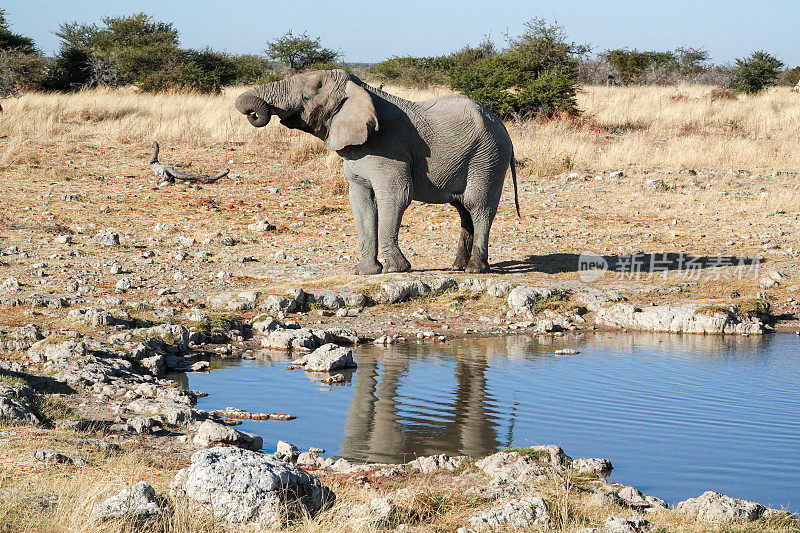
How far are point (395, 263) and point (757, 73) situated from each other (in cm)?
2967

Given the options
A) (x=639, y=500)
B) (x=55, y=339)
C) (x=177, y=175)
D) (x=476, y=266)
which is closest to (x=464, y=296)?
(x=476, y=266)

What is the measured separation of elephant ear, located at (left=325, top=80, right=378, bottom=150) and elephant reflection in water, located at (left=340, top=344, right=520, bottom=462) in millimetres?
2649

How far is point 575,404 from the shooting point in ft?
24.5

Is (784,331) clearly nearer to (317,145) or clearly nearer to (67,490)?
(67,490)

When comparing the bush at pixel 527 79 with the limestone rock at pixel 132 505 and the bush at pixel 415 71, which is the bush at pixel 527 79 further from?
the limestone rock at pixel 132 505

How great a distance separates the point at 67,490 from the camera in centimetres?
447

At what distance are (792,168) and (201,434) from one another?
52.9 feet

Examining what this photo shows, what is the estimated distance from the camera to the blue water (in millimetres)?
6172

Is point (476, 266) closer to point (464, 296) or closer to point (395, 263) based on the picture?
point (464, 296)

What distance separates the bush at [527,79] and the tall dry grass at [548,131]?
36.0 inches

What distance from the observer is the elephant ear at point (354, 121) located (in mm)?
10312

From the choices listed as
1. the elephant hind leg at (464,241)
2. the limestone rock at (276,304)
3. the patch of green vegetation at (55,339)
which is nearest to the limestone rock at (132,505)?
the patch of green vegetation at (55,339)

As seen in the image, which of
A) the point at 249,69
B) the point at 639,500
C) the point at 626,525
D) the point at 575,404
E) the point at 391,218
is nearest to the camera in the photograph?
the point at 626,525

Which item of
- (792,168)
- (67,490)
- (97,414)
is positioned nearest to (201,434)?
(97,414)
